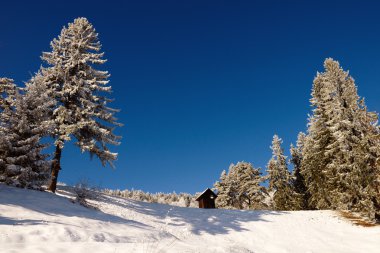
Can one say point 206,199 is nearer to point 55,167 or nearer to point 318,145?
point 318,145

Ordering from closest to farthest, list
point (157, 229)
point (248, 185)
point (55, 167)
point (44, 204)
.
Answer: point (157, 229), point (44, 204), point (55, 167), point (248, 185)

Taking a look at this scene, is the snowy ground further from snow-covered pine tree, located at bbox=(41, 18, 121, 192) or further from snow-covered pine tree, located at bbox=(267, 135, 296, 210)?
snow-covered pine tree, located at bbox=(267, 135, 296, 210)

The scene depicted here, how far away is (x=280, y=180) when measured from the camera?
43.1m

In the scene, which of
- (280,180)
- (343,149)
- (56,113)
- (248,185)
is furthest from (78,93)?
(248,185)

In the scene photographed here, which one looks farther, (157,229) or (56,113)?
(56,113)

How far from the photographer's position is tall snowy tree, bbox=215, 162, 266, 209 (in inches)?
2024

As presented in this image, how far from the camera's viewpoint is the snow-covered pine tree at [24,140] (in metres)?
17.5

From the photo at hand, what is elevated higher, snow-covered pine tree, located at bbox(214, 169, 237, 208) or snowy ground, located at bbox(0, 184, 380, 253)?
snow-covered pine tree, located at bbox(214, 169, 237, 208)

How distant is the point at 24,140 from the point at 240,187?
134 ft

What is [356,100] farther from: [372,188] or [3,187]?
[3,187]

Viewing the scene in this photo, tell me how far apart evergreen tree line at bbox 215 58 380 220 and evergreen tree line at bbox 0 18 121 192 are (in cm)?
1956

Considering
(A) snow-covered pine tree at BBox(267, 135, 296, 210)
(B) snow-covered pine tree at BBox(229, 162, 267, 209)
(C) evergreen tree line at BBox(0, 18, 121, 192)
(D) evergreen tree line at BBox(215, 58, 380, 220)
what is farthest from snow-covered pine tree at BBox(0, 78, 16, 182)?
(B) snow-covered pine tree at BBox(229, 162, 267, 209)

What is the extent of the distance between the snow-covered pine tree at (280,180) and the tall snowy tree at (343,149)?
299 inches

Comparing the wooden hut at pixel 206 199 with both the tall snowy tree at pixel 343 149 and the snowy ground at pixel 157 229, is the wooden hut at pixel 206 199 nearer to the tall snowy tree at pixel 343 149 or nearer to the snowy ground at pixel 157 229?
the tall snowy tree at pixel 343 149
